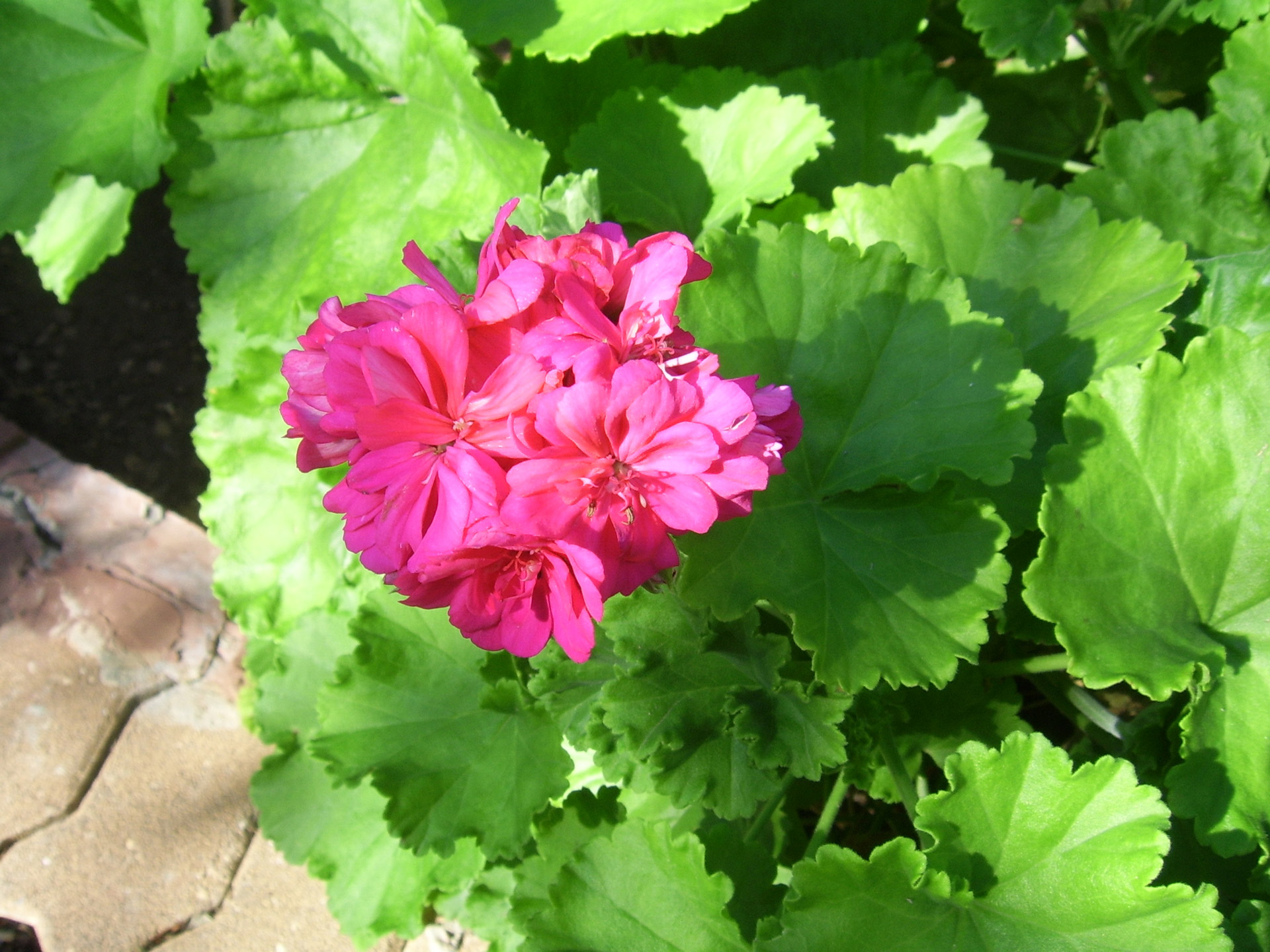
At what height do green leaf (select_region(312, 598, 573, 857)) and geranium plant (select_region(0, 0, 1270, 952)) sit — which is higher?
geranium plant (select_region(0, 0, 1270, 952))

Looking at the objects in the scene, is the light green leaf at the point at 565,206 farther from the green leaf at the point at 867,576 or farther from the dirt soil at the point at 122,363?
the dirt soil at the point at 122,363

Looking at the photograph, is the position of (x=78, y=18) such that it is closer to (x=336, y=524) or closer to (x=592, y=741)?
(x=336, y=524)

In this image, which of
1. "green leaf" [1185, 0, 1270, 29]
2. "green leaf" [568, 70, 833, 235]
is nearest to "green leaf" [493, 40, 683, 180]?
"green leaf" [568, 70, 833, 235]

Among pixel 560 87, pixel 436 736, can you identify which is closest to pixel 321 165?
pixel 560 87

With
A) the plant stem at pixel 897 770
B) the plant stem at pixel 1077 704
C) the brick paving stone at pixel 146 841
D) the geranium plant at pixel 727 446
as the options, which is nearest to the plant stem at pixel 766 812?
the geranium plant at pixel 727 446

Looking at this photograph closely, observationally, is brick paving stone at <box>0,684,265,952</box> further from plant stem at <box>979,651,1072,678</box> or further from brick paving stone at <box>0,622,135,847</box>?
plant stem at <box>979,651,1072,678</box>

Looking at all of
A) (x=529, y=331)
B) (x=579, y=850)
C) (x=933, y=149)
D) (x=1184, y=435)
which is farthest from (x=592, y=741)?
(x=933, y=149)
